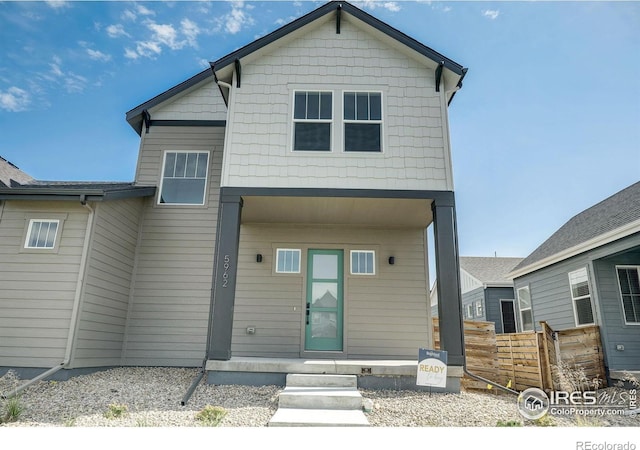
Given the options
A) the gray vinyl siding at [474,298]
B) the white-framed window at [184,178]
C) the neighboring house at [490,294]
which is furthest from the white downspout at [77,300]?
the gray vinyl siding at [474,298]

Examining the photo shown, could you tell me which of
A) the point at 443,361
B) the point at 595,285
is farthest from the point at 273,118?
the point at 595,285

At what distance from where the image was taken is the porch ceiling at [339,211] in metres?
6.61

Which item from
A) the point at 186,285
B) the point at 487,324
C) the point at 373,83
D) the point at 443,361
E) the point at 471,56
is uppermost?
the point at 471,56

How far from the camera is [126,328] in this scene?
716cm

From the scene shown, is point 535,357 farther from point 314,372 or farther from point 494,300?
point 494,300

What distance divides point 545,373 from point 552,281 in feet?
13.8

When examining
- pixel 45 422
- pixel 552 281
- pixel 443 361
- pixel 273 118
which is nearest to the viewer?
pixel 45 422

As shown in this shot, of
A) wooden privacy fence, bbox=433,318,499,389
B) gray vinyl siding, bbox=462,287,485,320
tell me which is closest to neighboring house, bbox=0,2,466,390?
wooden privacy fence, bbox=433,318,499,389

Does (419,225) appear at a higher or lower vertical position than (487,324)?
higher

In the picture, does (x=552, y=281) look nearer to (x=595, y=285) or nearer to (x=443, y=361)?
(x=595, y=285)

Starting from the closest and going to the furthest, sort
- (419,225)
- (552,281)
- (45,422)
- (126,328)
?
(45,422) < (126,328) < (419,225) < (552,281)

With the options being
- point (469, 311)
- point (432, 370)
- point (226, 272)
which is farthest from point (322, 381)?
point (469, 311)

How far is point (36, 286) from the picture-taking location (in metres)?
5.96

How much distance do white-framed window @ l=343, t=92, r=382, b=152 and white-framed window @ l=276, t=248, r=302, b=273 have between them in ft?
8.23
